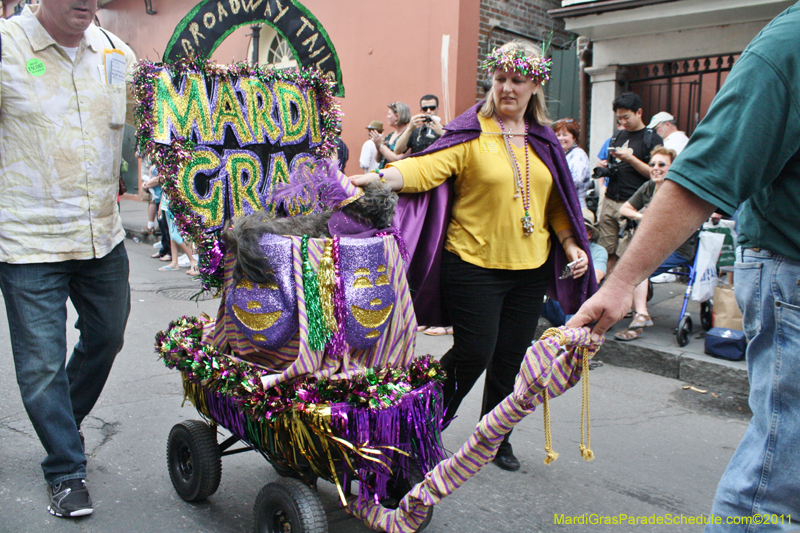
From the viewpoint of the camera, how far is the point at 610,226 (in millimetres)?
6141

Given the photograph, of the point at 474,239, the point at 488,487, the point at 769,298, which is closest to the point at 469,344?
the point at 474,239

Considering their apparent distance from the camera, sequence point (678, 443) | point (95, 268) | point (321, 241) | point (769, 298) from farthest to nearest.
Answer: point (678, 443) < point (95, 268) < point (321, 241) < point (769, 298)

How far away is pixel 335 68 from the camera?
304 centimetres

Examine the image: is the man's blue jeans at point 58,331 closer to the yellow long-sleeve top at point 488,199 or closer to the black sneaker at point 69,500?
the black sneaker at point 69,500

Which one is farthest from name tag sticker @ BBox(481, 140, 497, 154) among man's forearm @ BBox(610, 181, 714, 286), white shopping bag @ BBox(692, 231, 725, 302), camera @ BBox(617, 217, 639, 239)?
camera @ BBox(617, 217, 639, 239)

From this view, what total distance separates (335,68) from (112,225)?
1.20 meters

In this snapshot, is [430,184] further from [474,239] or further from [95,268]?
[95,268]

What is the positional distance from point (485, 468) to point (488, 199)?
1.35m

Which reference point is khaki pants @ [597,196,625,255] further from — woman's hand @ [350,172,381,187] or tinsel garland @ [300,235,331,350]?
tinsel garland @ [300,235,331,350]

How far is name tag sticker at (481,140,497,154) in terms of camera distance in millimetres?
2982

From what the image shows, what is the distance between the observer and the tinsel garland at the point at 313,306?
2322 millimetres

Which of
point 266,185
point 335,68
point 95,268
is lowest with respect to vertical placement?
point 95,268

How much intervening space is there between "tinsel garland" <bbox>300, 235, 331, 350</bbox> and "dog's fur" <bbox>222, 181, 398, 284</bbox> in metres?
0.12

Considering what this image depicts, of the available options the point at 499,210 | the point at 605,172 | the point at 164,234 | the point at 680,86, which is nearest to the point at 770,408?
the point at 499,210
